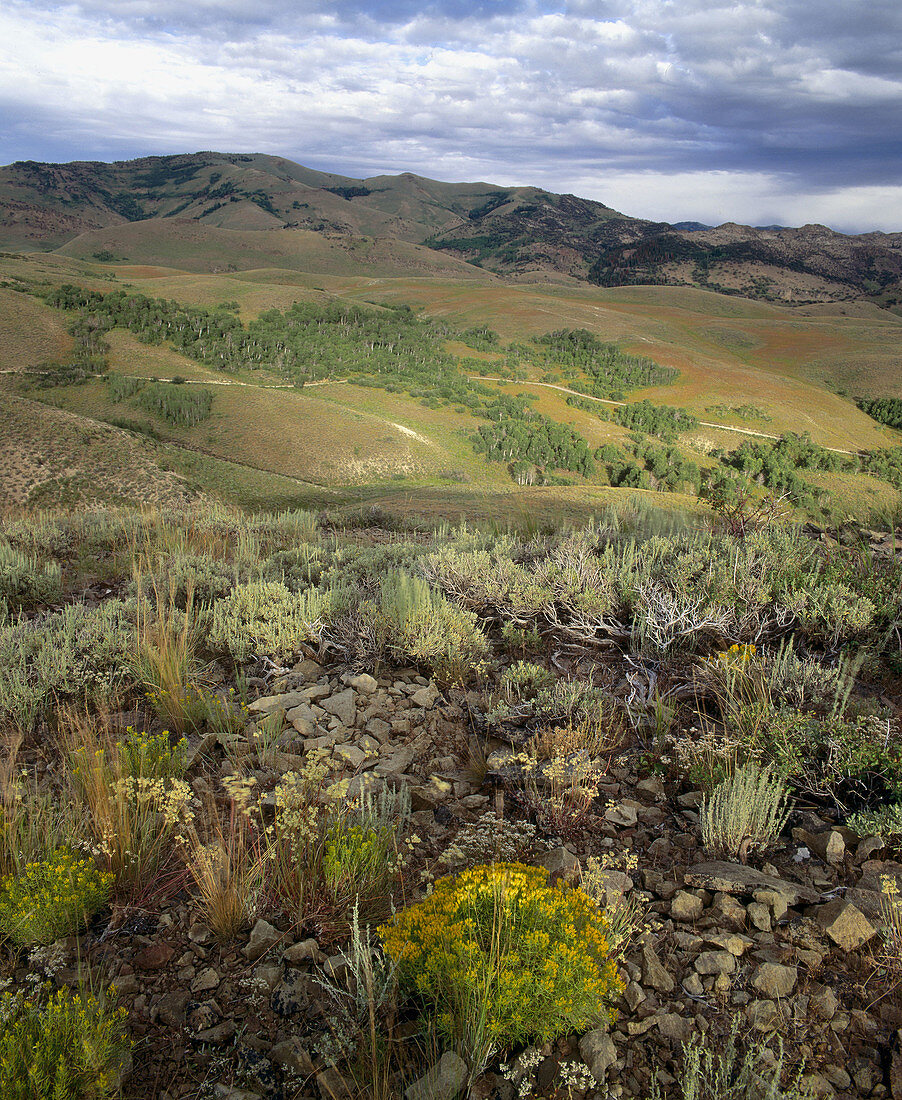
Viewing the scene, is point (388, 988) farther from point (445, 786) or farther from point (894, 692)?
point (894, 692)

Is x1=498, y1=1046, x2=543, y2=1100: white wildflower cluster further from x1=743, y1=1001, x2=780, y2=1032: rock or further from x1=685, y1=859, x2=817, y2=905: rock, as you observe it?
x1=685, y1=859, x2=817, y2=905: rock

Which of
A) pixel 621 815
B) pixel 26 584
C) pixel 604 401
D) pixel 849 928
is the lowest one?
pixel 26 584

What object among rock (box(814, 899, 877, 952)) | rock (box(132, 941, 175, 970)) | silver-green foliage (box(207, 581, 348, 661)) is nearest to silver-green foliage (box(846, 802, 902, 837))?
rock (box(814, 899, 877, 952))

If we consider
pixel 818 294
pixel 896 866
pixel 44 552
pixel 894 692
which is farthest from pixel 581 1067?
pixel 818 294

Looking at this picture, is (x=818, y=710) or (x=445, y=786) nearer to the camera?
(x=445, y=786)

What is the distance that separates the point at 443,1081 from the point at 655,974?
784mm

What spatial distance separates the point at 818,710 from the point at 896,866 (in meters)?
1.10

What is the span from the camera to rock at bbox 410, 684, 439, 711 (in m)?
3.90

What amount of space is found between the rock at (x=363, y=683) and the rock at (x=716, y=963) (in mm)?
2403

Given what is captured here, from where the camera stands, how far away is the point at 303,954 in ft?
6.95

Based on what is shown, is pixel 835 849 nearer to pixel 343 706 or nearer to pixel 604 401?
pixel 343 706

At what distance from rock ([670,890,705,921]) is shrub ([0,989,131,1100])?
1805 millimetres

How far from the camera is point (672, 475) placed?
43.5m

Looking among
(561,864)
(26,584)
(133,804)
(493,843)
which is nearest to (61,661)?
(133,804)
